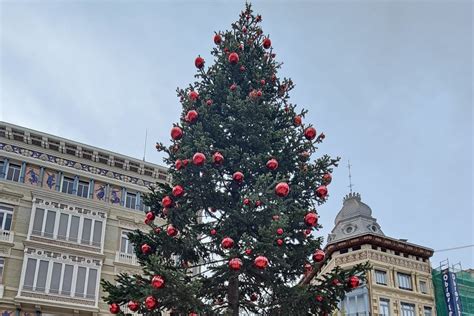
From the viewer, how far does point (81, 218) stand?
24.4 meters

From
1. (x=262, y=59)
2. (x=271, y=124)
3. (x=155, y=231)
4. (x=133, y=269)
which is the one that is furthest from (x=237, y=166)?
(x=133, y=269)

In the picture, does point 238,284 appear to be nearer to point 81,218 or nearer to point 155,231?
point 155,231

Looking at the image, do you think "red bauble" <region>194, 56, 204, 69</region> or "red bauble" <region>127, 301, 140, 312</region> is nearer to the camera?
"red bauble" <region>127, 301, 140, 312</region>

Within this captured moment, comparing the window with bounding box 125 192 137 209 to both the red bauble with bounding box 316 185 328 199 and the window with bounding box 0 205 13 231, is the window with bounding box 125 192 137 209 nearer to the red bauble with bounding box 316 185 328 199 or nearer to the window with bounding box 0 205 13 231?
the window with bounding box 0 205 13 231

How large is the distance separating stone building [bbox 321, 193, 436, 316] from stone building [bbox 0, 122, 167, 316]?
14.9m

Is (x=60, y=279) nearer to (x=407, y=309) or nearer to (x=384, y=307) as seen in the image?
(x=384, y=307)

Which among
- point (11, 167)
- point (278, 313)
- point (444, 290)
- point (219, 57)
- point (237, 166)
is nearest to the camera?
point (278, 313)

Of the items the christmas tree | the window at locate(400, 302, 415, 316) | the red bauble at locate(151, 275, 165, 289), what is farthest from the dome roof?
the red bauble at locate(151, 275, 165, 289)

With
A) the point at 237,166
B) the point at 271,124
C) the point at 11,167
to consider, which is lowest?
the point at 237,166

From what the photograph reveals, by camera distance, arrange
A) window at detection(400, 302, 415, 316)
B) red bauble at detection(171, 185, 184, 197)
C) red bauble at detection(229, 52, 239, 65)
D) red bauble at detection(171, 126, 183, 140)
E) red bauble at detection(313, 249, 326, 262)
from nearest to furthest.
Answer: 1. red bauble at detection(171, 185, 184, 197)
2. red bauble at detection(313, 249, 326, 262)
3. red bauble at detection(171, 126, 183, 140)
4. red bauble at detection(229, 52, 239, 65)
5. window at detection(400, 302, 415, 316)

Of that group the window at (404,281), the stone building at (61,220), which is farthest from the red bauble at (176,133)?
the window at (404,281)

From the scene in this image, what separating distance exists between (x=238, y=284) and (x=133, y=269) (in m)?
14.4

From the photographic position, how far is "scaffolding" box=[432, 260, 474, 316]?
3284cm

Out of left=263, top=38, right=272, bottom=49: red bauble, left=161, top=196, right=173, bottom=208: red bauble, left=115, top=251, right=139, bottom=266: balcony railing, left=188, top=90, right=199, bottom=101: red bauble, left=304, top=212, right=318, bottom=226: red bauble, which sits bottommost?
left=304, top=212, right=318, bottom=226: red bauble
